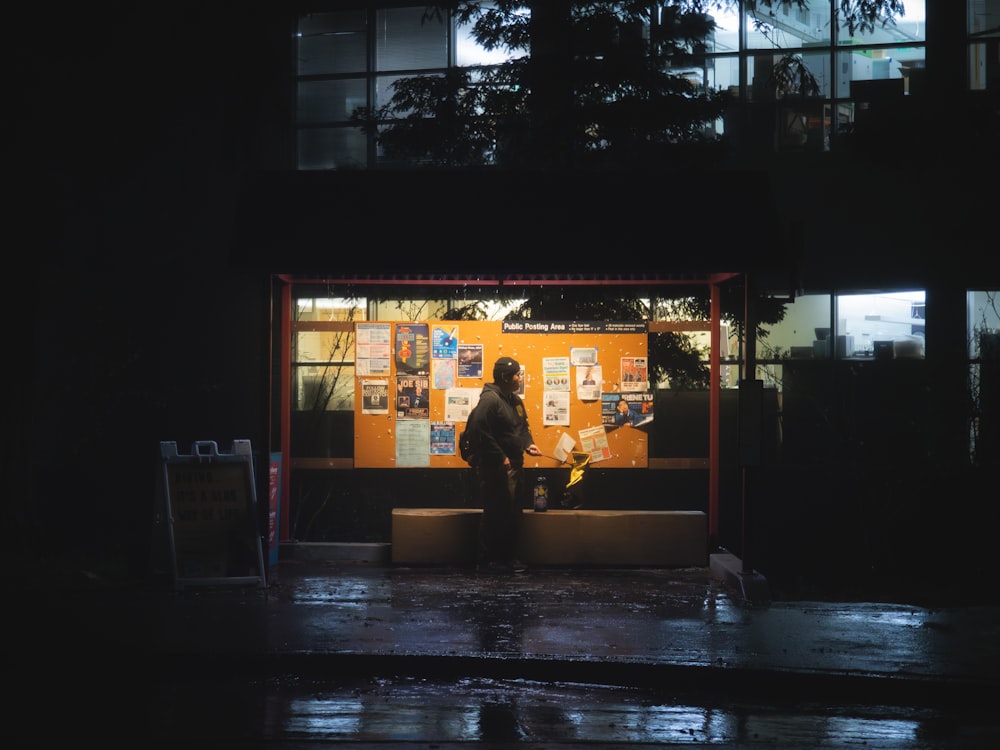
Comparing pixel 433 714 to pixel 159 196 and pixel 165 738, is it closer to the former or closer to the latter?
pixel 165 738

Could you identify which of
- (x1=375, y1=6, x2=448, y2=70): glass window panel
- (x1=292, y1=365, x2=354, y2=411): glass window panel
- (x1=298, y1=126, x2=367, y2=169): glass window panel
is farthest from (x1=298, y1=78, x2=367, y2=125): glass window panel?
(x1=292, y1=365, x2=354, y2=411): glass window panel

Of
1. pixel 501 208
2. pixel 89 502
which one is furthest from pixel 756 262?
pixel 89 502

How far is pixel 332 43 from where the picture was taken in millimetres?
18266

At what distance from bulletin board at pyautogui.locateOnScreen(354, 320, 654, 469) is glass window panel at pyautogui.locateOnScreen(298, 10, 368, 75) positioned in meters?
8.25

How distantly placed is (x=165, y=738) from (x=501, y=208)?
20.3 ft

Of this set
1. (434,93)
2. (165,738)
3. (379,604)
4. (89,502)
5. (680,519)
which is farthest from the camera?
(89,502)

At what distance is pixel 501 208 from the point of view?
10.4 m

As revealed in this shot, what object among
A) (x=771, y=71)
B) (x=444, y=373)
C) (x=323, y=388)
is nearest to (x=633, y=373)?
(x=444, y=373)

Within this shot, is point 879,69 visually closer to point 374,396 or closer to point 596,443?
point 596,443

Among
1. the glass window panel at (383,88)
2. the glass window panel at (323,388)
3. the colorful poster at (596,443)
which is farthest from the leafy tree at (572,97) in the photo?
the colorful poster at (596,443)

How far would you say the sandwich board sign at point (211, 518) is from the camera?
9.67 m

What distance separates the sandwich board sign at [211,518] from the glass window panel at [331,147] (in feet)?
30.3

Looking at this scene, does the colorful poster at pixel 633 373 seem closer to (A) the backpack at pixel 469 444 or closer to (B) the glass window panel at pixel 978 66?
(A) the backpack at pixel 469 444

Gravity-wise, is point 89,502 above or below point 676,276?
below
